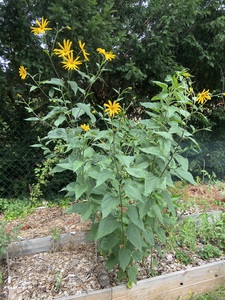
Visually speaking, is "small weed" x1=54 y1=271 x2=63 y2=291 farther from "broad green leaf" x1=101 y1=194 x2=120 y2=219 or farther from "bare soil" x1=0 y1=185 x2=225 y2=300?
"broad green leaf" x1=101 y1=194 x2=120 y2=219

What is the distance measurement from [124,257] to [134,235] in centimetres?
20

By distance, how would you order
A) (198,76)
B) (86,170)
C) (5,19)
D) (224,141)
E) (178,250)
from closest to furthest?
(86,170), (178,250), (5,19), (198,76), (224,141)

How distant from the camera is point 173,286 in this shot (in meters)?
1.91

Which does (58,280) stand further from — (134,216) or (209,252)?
(209,252)

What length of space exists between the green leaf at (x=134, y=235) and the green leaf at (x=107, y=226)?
0.25ft

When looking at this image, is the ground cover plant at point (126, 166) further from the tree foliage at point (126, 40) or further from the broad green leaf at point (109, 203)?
the tree foliage at point (126, 40)

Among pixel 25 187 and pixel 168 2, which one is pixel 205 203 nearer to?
pixel 25 187

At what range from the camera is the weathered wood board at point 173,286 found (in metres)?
1.75

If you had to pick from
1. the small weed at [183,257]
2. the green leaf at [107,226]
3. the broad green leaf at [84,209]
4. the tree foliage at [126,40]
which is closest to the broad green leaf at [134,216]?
the green leaf at [107,226]

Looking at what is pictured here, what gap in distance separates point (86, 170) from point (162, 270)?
1.20 metres

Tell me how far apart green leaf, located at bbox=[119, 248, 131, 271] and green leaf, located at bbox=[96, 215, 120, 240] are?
228 mm

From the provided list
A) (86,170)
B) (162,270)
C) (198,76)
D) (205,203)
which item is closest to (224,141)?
(198,76)

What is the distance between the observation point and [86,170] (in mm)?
1446

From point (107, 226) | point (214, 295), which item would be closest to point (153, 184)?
point (107, 226)
